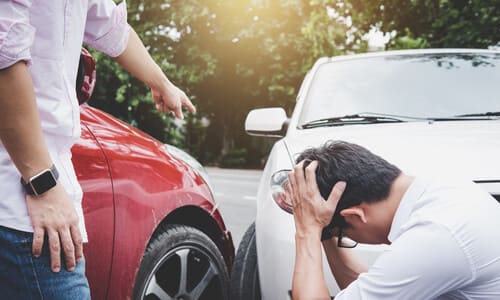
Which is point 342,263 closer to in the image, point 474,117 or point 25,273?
point 25,273

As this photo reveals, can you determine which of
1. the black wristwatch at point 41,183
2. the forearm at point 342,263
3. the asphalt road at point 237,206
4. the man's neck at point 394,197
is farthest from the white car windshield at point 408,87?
the asphalt road at point 237,206

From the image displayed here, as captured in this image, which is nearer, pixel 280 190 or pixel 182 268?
pixel 280 190

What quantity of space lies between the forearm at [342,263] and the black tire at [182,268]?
2.71 ft

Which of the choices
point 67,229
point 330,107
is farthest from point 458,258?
point 330,107

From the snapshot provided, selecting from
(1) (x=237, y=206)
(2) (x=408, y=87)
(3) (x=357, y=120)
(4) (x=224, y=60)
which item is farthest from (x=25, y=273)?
(4) (x=224, y=60)

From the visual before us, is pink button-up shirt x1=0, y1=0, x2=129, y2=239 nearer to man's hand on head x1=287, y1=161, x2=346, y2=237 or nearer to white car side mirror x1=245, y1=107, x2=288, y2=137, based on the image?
man's hand on head x1=287, y1=161, x2=346, y2=237

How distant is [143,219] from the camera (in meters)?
2.41

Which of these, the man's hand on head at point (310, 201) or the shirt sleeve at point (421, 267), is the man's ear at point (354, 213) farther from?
the shirt sleeve at point (421, 267)

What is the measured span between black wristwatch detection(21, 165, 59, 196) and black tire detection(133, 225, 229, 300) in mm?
1315

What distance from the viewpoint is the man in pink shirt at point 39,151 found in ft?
3.75

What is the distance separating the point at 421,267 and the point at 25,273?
919 millimetres

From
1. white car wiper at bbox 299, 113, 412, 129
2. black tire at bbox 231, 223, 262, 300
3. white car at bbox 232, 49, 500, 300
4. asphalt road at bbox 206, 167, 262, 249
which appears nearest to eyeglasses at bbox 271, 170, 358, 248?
white car at bbox 232, 49, 500, 300

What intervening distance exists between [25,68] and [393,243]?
97 cm

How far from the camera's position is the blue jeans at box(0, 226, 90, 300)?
1210 mm
